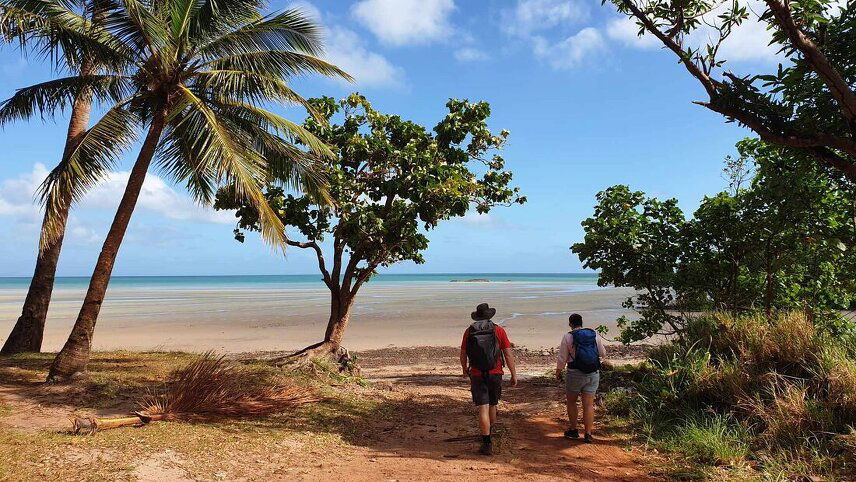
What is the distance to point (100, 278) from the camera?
8.85 m

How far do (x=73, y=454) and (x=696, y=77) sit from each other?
8214mm

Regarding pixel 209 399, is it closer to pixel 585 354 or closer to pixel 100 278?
pixel 100 278

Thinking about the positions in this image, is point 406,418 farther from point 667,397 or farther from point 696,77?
point 696,77

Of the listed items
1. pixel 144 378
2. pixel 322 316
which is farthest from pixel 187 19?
pixel 322 316

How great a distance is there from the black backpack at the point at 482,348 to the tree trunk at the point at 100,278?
6.02 meters

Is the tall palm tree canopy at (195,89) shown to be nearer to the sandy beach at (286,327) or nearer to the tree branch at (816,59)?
the tree branch at (816,59)

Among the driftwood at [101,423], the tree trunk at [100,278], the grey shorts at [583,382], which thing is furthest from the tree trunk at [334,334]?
the grey shorts at [583,382]

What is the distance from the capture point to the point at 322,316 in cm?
3073

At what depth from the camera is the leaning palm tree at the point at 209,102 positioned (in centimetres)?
881

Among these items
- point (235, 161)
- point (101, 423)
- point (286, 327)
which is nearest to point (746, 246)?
point (235, 161)

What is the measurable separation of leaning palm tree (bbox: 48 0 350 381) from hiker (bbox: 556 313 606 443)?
16.6ft

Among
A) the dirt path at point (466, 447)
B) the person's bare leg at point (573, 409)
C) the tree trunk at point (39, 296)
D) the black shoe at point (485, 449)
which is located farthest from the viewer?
the tree trunk at point (39, 296)

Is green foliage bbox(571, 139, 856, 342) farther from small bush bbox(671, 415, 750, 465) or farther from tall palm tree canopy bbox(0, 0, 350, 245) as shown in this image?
tall palm tree canopy bbox(0, 0, 350, 245)

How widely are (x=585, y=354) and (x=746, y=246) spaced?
186 inches
